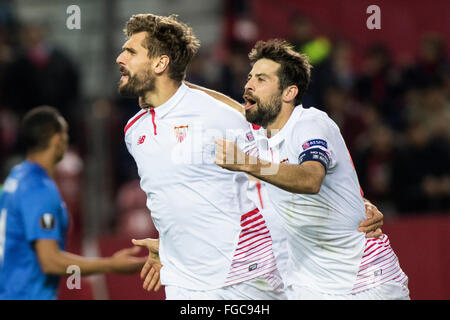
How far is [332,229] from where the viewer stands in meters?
5.02

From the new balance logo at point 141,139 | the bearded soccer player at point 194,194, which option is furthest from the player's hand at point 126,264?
the new balance logo at point 141,139

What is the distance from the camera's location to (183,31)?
5.45m

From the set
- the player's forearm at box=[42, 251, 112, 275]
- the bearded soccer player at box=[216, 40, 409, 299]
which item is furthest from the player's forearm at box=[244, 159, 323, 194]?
the player's forearm at box=[42, 251, 112, 275]

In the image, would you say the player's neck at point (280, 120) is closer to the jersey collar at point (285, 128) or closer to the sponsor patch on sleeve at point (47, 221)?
the jersey collar at point (285, 128)

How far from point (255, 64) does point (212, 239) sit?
1169mm

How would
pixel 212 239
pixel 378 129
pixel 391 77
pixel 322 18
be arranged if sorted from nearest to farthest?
pixel 212 239
pixel 378 129
pixel 391 77
pixel 322 18

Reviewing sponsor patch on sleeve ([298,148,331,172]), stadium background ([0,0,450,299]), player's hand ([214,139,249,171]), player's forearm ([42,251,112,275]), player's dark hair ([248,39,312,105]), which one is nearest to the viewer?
player's hand ([214,139,249,171])

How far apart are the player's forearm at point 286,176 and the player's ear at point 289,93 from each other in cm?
84

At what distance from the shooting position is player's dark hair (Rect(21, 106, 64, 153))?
6.27 meters

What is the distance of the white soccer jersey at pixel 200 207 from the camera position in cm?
498

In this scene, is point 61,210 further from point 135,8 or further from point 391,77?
point 135,8

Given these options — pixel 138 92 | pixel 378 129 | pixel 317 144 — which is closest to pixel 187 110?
pixel 138 92

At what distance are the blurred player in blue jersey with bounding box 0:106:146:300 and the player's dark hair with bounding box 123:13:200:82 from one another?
1.40m

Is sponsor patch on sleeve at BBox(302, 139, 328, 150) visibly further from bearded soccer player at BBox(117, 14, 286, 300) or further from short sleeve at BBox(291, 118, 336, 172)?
bearded soccer player at BBox(117, 14, 286, 300)
